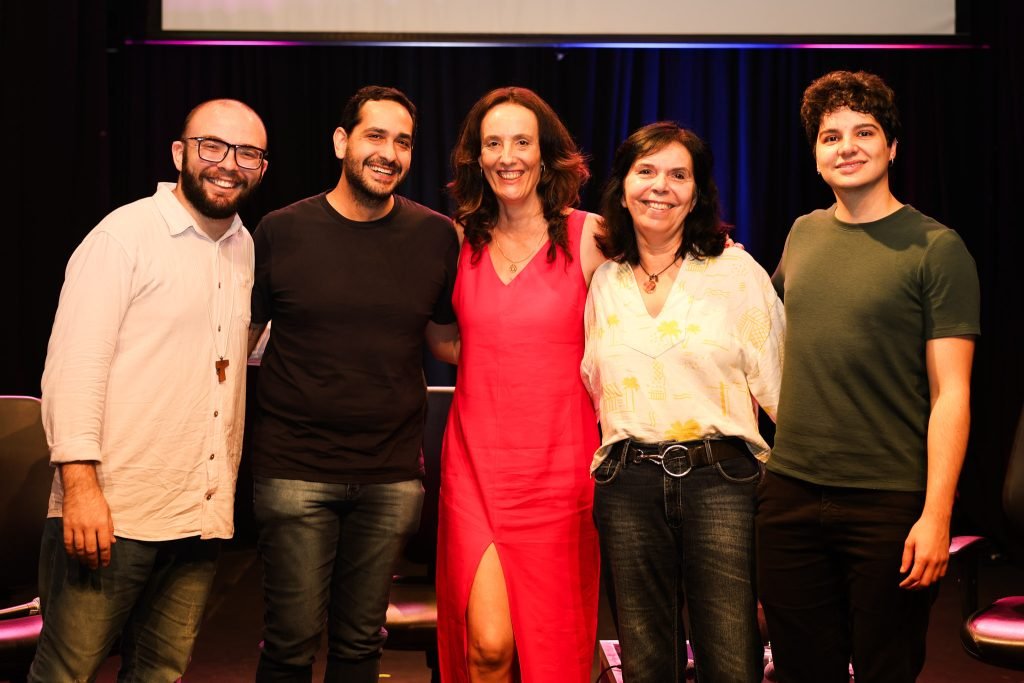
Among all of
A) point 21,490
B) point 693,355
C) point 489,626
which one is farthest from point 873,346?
point 21,490

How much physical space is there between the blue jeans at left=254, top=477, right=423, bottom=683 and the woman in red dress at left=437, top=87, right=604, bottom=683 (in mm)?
174

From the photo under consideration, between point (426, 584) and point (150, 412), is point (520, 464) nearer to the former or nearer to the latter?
point (426, 584)

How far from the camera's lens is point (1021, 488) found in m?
2.90

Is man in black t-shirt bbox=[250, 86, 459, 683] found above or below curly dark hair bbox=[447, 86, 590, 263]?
below

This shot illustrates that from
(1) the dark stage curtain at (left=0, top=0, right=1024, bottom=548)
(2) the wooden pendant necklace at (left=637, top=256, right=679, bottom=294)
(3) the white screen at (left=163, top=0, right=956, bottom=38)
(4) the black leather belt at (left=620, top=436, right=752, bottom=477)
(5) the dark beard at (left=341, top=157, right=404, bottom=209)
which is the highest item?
(3) the white screen at (left=163, top=0, right=956, bottom=38)

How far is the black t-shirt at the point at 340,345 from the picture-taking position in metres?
2.53

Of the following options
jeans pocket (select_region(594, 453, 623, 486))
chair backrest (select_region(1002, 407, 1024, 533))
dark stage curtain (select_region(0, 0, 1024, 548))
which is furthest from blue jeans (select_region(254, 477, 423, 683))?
dark stage curtain (select_region(0, 0, 1024, 548))

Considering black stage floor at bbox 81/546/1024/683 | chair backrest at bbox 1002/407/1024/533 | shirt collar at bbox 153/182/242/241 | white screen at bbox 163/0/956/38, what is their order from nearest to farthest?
shirt collar at bbox 153/182/242/241
chair backrest at bbox 1002/407/1024/533
black stage floor at bbox 81/546/1024/683
white screen at bbox 163/0/956/38

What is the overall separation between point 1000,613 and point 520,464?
4.63 ft

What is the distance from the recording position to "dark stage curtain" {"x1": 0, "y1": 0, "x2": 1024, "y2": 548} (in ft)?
17.9

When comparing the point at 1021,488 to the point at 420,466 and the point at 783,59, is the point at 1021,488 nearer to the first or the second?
the point at 420,466

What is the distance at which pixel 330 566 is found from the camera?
2.56 meters

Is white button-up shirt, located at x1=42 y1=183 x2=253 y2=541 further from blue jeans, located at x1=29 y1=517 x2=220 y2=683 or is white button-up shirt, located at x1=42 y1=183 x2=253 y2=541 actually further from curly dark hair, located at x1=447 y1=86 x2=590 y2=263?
curly dark hair, located at x1=447 y1=86 x2=590 y2=263

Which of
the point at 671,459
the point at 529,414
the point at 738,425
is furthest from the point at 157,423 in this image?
the point at 738,425
